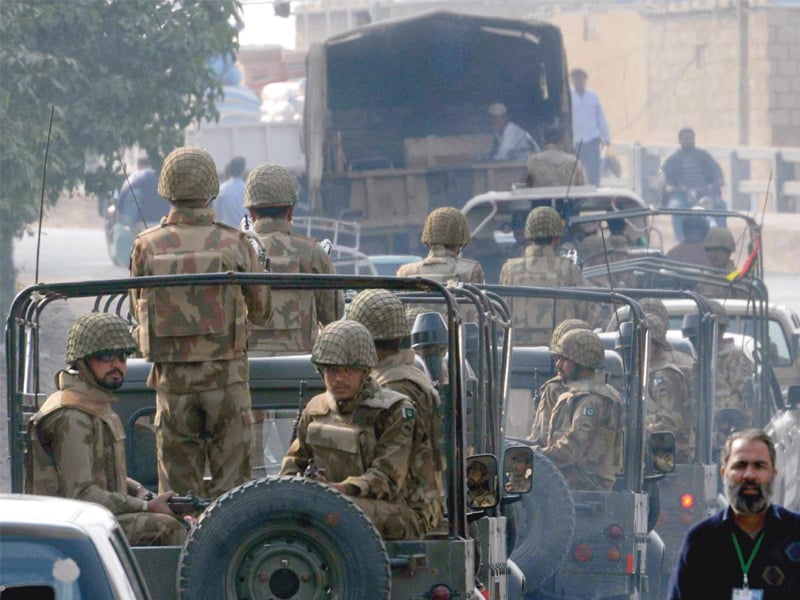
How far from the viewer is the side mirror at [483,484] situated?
7.03 m

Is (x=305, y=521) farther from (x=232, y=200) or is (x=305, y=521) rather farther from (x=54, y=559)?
(x=232, y=200)

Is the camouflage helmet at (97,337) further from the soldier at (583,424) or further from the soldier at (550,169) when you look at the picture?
the soldier at (550,169)

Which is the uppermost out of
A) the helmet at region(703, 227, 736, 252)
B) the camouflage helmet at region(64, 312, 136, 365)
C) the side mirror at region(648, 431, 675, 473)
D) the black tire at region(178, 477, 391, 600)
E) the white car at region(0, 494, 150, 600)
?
the camouflage helmet at region(64, 312, 136, 365)

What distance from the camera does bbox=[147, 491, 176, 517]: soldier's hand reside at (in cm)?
702

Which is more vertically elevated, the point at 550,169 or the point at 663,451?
the point at 550,169

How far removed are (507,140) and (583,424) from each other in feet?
40.9

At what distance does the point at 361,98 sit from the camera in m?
23.7

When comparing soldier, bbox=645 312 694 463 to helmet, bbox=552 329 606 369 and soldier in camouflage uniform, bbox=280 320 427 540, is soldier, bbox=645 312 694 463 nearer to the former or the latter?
helmet, bbox=552 329 606 369

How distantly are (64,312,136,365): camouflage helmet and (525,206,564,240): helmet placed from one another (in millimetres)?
6249

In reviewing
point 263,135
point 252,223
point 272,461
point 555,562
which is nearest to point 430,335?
point 272,461

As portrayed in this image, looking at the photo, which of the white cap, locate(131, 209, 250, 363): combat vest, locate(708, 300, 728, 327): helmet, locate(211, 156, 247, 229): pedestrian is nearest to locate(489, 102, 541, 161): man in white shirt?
the white cap

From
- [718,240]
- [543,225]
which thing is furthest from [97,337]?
[718,240]

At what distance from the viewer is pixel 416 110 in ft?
78.7

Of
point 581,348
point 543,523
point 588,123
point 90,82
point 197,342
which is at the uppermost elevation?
point 90,82
